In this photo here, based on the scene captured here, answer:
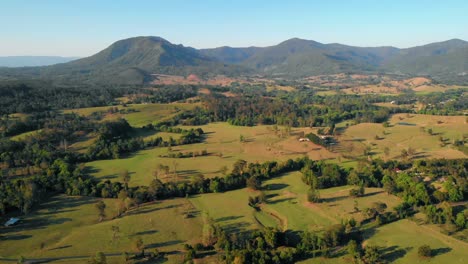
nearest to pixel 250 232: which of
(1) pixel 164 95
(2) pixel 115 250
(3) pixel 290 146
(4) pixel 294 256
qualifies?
(4) pixel 294 256

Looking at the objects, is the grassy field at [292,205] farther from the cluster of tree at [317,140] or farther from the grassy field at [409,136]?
the grassy field at [409,136]

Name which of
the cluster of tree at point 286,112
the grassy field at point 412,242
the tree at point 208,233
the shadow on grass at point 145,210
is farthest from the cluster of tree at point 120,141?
the grassy field at point 412,242

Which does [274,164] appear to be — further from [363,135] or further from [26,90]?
[26,90]

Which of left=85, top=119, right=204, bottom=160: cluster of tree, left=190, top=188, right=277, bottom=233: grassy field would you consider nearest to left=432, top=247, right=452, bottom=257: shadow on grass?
left=190, top=188, right=277, bottom=233: grassy field

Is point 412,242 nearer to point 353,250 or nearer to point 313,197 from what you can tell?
point 353,250

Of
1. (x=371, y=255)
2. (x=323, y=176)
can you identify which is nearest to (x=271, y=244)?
(x=371, y=255)
